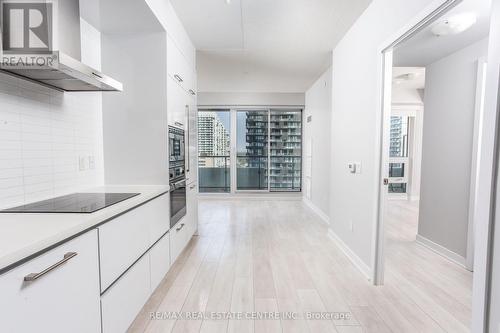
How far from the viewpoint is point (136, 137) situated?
2.28 meters

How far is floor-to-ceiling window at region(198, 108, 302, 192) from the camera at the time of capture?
632cm

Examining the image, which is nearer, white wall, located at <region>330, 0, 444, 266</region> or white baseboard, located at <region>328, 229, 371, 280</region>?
white wall, located at <region>330, 0, 444, 266</region>

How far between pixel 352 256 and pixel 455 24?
2412mm

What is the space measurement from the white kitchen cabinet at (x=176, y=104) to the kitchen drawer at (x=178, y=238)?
1036mm

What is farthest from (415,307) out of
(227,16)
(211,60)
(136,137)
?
(211,60)

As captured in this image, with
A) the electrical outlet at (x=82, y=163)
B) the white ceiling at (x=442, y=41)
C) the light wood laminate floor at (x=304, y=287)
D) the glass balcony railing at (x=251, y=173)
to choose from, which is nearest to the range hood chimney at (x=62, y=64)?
the electrical outlet at (x=82, y=163)

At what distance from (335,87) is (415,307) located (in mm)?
2602

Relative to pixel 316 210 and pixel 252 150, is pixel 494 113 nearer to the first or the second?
pixel 316 210

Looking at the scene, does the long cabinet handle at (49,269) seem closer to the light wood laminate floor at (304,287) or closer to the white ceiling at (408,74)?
the light wood laminate floor at (304,287)

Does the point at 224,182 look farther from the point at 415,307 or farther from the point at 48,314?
the point at 48,314

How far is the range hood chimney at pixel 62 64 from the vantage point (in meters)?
1.26

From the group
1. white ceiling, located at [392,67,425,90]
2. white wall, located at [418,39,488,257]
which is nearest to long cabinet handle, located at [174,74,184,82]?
white wall, located at [418,39,488,257]

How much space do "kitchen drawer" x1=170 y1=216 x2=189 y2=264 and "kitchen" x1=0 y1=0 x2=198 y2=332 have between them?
20 mm

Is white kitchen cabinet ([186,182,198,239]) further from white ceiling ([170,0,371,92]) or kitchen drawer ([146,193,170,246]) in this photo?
white ceiling ([170,0,371,92])
